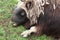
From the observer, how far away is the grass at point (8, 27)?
141 inches

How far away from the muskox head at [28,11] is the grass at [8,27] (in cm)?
11

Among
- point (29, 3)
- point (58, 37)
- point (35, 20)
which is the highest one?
point (29, 3)

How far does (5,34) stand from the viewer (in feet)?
11.9

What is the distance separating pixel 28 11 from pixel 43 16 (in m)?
0.22

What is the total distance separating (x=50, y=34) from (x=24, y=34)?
369 mm

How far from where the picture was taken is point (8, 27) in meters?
3.74

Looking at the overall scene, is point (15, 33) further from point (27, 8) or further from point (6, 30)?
point (27, 8)

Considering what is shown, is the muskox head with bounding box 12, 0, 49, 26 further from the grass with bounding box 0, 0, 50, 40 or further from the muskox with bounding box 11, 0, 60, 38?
the grass with bounding box 0, 0, 50, 40

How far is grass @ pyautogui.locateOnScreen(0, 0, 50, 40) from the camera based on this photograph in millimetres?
3574

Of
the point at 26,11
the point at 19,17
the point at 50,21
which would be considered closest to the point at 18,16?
the point at 19,17

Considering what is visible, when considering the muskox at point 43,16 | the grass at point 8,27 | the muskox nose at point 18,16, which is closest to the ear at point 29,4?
the muskox at point 43,16

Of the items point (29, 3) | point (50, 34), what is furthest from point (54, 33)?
point (29, 3)

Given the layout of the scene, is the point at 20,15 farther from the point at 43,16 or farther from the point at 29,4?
the point at 43,16

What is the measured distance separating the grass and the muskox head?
4.2 inches
